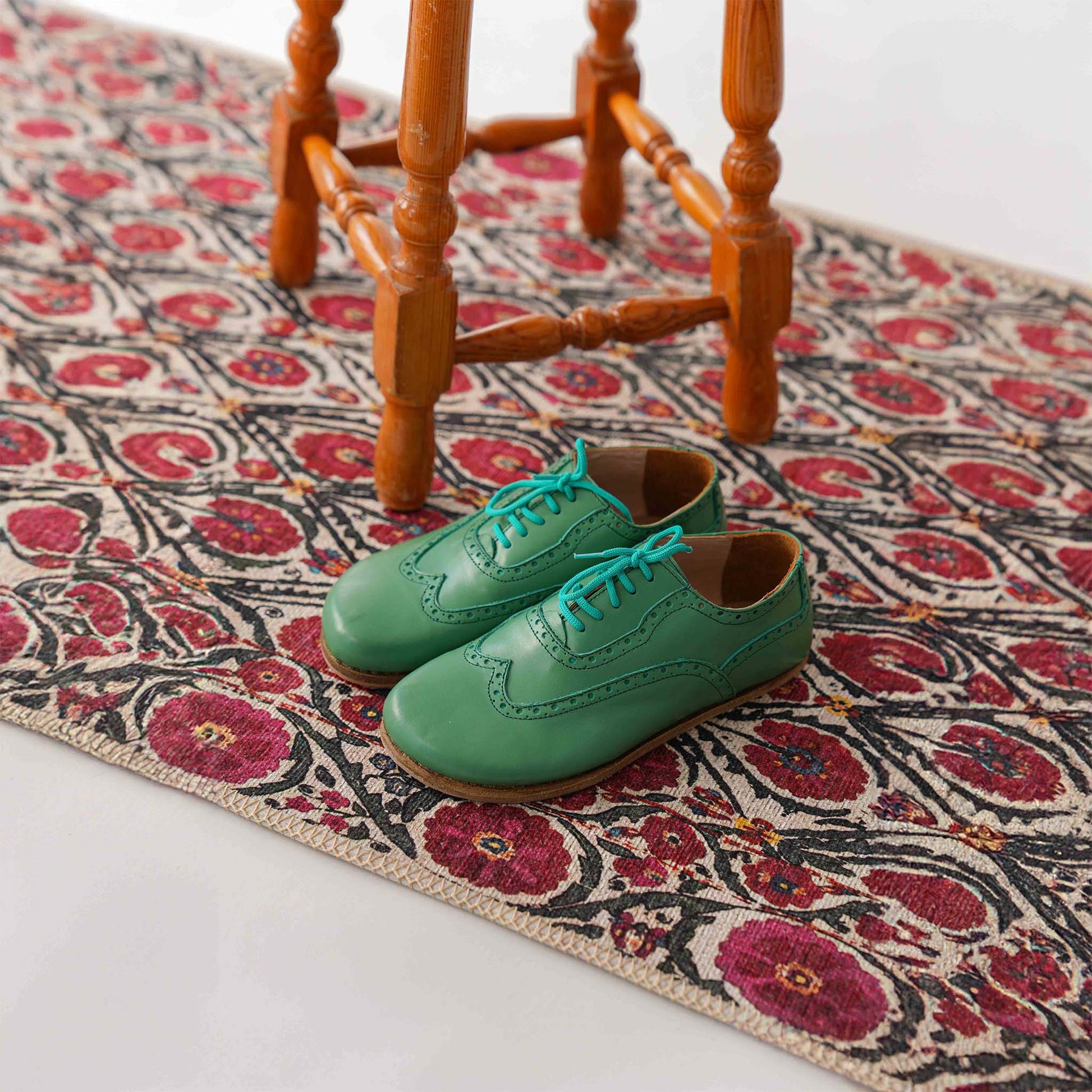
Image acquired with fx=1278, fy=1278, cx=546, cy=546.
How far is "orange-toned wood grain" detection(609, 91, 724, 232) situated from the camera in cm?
144

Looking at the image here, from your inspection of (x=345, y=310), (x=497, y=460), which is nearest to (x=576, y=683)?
(x=497, y=460)

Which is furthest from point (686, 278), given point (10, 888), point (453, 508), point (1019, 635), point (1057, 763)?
point (10, 888)

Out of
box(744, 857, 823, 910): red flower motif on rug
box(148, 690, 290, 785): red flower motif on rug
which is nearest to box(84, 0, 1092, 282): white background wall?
box(744, 857, 823, 910): red flower motif on rug

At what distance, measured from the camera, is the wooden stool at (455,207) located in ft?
3.74

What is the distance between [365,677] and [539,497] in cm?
21

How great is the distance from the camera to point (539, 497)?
3.55 ft

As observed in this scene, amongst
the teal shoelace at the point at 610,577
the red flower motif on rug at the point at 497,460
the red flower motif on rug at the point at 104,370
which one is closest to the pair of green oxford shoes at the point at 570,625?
the teal shoelace at the point at 610,577

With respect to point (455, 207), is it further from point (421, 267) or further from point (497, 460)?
point (497, 460)

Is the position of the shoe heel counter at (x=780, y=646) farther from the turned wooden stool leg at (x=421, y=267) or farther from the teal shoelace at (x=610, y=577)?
the turned wooden stool leg at (x=421, y=267)

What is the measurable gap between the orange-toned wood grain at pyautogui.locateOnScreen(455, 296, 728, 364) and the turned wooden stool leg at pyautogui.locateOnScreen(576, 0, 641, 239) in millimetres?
469

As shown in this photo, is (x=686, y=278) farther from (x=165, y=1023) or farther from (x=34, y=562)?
(x=165, y=1023)

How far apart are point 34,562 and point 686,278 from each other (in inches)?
39.8

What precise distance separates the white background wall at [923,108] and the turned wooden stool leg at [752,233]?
32.5 inches

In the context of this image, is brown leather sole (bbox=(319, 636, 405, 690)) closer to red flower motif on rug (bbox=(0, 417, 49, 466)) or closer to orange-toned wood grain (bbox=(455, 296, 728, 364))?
orange-toned wood grain (bbox=(455, 296, 728, 364))
